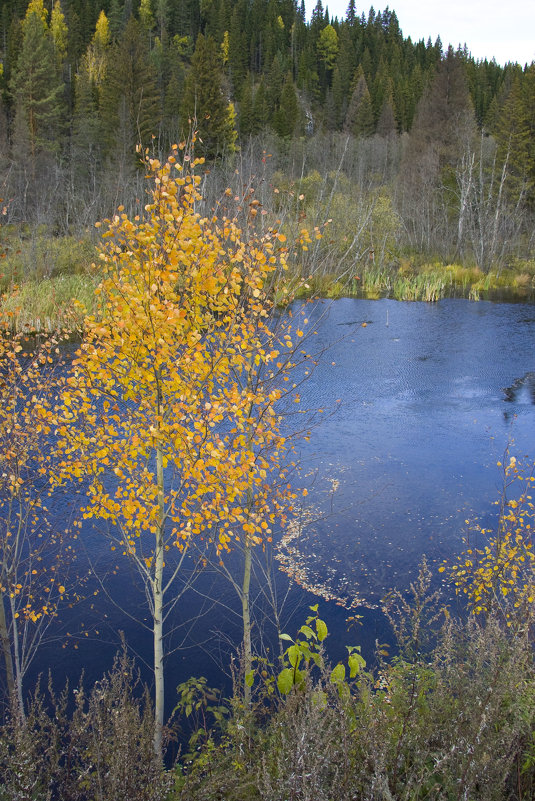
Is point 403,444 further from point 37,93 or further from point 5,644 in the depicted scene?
point 37,93

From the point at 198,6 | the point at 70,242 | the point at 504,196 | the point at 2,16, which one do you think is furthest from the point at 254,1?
the point at 70,242

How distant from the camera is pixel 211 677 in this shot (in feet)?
20.1

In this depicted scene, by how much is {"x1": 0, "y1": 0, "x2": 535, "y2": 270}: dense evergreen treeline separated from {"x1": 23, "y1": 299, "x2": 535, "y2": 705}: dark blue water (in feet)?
19.4

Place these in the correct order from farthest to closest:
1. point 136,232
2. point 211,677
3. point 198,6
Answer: point 198,6, point 211,677, point 136,232

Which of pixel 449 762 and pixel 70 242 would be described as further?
pixel 70 242

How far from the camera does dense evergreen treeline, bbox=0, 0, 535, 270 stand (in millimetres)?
35344

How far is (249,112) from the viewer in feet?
185

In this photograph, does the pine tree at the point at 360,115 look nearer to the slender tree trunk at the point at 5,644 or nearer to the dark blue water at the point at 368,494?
the dark blue water at the point at 368,494

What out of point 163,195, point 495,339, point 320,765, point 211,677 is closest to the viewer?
point 320,765

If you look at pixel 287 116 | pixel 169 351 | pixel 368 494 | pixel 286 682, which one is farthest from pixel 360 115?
pixel 286 682

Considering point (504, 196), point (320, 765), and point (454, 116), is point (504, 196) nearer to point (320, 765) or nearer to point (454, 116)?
point (454, 116)

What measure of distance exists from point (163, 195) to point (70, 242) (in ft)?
63.4

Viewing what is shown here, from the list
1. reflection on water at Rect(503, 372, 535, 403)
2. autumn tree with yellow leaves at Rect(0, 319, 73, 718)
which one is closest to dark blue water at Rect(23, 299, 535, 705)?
reflection on water at Rect(503, 372, 535, 403)

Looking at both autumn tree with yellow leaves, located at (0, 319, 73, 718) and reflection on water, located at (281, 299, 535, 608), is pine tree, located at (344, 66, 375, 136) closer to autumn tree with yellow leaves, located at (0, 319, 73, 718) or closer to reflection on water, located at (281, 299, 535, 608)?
reflection on water, located at (281, 299, 535, 608)
